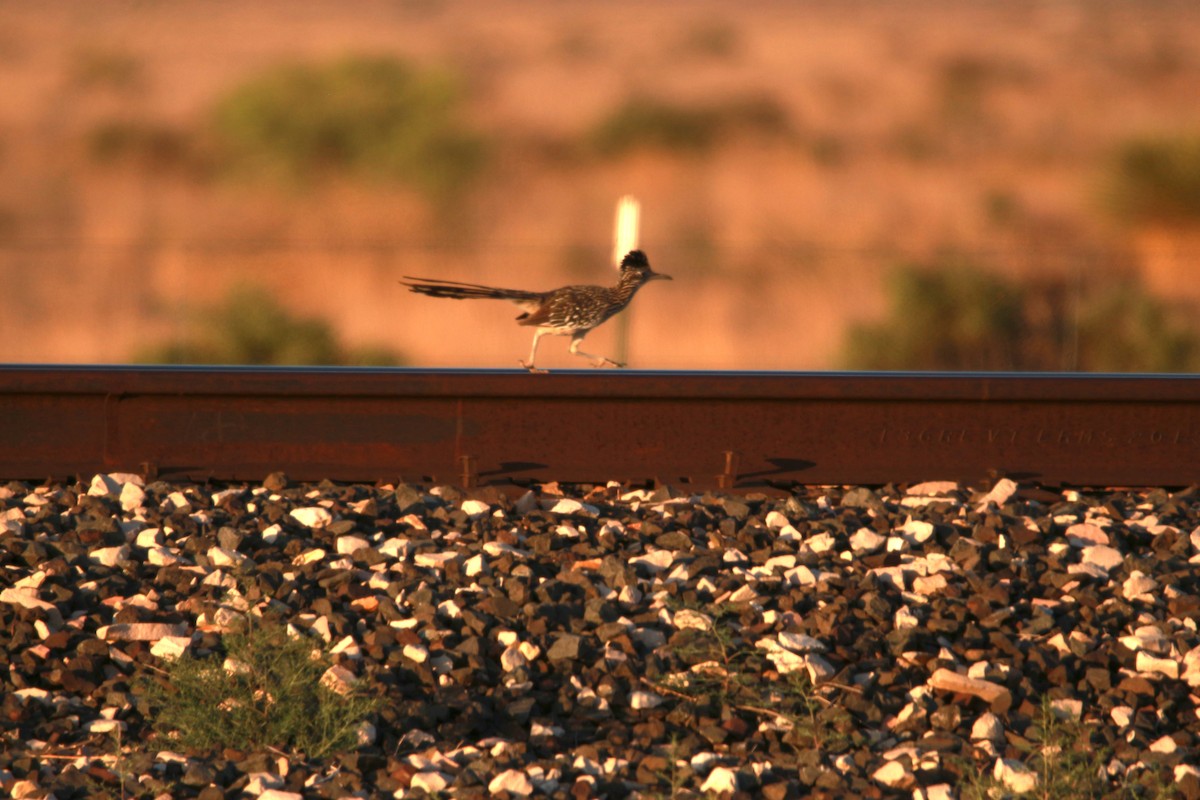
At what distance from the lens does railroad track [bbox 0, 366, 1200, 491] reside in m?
8.15

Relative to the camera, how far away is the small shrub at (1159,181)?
3681 centimetres

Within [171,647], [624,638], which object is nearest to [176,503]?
[171,647]

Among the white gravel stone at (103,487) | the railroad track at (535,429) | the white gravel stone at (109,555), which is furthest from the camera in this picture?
the railroad track at (535,429)

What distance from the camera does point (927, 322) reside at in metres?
24.2

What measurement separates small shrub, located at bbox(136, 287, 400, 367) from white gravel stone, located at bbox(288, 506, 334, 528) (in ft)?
45.9

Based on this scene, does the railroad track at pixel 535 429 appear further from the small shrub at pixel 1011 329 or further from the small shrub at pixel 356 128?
the small shrub at pixel 356 128

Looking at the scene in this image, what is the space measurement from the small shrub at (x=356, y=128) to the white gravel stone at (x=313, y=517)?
3589 centimetres

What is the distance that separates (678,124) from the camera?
4638 cm

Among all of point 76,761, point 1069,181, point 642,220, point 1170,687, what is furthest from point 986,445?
point 1069,181

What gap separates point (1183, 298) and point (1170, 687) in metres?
18.0

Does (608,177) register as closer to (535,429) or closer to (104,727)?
(535,429)

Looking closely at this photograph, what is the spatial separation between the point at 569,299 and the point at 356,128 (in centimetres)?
3664

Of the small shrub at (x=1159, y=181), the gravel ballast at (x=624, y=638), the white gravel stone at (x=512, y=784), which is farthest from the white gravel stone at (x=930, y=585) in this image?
the small shrub at (x=1159, y=181)

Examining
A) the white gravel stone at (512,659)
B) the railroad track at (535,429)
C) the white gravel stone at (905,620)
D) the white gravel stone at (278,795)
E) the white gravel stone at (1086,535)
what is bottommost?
the white gravel stone at (278,795)
